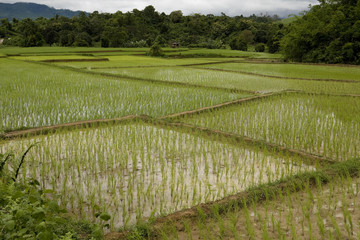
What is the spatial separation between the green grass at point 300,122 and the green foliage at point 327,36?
13006 millimetres

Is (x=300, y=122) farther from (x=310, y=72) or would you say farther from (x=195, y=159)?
(x=310, y=72)

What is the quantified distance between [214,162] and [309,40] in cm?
1957

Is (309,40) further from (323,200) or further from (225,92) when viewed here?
(323,200)

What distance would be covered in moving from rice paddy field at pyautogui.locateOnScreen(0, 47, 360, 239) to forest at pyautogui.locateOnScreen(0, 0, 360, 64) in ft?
43.2

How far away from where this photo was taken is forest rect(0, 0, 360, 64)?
19469 millimetres

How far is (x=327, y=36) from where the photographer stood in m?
20.3

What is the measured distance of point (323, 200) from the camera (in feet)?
9.05

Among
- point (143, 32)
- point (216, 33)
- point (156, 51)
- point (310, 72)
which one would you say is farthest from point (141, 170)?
point (216, 33)

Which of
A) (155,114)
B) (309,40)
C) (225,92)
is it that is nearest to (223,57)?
(309,40)

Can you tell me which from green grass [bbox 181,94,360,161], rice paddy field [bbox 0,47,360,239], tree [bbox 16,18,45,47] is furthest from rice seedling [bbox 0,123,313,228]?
tree [bbox 16,18,45,47]

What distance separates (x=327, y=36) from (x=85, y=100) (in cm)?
1804

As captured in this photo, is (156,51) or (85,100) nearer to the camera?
(85,100)

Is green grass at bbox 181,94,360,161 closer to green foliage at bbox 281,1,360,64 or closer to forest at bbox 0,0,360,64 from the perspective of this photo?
green foliage at bbox 281,1,360,64

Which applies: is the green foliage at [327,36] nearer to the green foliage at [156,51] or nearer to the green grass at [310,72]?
the green grass at [310,72]
